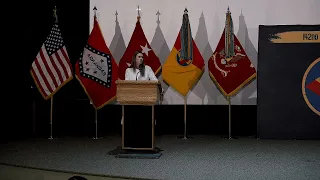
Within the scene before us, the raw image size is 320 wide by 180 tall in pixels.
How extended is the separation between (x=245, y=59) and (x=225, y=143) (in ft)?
5.07

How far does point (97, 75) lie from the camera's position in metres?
6.13

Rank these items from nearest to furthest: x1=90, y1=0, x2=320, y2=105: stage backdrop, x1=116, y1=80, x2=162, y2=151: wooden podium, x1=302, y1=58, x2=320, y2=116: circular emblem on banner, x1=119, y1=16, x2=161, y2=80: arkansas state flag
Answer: x1=116, y1=80, x2=162, y2=151: wooden podium → x1=302, y1=58, x2=320, y2=116: circular emblem on banner → x1=119, y1=16, x2=161, y2=80: arkansas state flag → x1=90, y1=0, x2=320, y2=105: stage backdrop

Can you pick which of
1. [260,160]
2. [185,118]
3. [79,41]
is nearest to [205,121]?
[185,118]

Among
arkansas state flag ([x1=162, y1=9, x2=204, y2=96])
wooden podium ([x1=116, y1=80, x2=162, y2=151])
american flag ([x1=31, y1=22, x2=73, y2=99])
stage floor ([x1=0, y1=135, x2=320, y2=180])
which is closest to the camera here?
stage floor ([x1=0, y1=135, x2=320, y2=180])

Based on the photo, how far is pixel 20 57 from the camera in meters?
6.54

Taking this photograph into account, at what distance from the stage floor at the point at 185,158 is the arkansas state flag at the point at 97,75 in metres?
0.76

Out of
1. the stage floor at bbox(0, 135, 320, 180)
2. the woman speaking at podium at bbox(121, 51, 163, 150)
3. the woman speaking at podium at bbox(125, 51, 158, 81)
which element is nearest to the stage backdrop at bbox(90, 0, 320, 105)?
the stage floor at bbox(0, 135, 320, 180)

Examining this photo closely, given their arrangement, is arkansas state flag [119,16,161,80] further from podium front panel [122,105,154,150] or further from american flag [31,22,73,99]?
podium front panel [122,105,154,150]

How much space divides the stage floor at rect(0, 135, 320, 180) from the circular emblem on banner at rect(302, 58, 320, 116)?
2.10 ft

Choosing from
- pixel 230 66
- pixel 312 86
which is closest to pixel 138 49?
pixel 230 66

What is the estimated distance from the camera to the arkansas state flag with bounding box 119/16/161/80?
641cm

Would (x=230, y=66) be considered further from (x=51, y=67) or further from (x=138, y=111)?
(x=51, y=67)

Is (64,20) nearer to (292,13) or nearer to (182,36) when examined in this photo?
(182,36)

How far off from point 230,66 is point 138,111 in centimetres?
245
